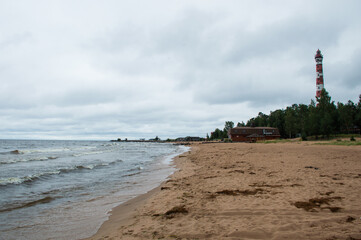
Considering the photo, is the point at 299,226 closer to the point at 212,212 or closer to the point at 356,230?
the point at 356,230

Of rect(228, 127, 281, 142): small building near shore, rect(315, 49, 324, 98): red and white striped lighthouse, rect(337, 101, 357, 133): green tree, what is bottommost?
rect(228, 127, 281, 142): small building near shore

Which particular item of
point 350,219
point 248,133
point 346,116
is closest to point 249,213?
point 350,219

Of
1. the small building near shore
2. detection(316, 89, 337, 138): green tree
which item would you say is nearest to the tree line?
detection(316, 89, 337, 138): green tree

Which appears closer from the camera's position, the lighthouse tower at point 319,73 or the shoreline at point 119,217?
the shoreline at point 119,217

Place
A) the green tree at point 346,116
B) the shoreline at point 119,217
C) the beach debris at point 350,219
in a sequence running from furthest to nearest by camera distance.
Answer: the green tree at point 346,116 → the shoreline at point 119,217 → the beach debris at point 350,219

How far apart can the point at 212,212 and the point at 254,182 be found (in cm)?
399

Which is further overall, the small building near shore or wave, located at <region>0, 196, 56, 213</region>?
the small building near shore

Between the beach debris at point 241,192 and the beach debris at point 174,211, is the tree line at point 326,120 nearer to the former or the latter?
the beach debris at point 241,192

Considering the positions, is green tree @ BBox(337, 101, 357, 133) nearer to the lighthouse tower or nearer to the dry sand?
the lighthouse tower

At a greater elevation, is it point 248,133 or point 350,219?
point 248,133

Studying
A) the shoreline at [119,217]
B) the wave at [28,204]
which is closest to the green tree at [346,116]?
the shoreline at [119,217]

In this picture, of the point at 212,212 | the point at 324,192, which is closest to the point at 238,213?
the point at 212,212

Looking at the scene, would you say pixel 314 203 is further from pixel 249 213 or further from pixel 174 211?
pixel 174 211

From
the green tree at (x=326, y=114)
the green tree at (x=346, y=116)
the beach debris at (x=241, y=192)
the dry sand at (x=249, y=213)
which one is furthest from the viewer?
the green tree at (x=346, y=116)
